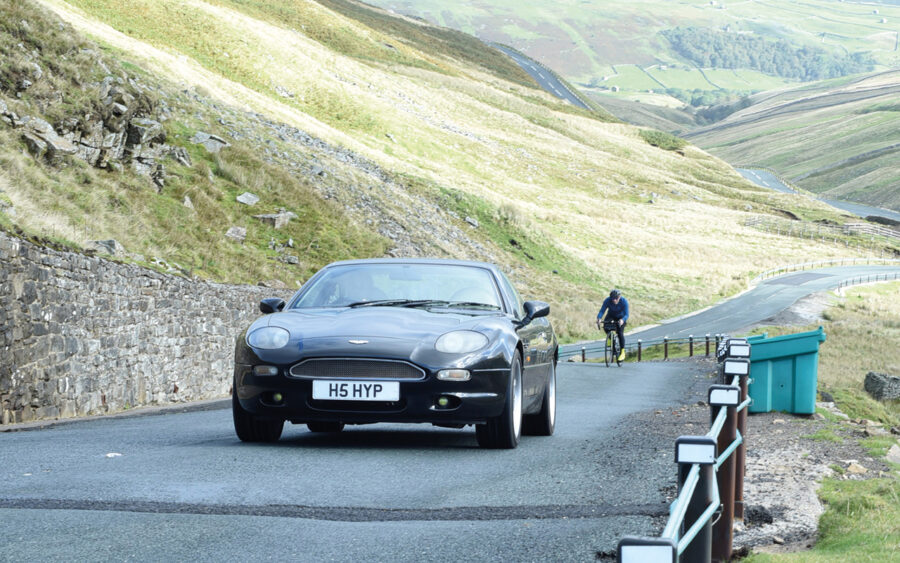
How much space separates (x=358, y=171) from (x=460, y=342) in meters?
41.8

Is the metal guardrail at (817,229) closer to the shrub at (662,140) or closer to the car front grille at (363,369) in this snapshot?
the shrub at (662,140)

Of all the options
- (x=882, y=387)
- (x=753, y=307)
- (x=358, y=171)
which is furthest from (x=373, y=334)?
(x=753, y=307)

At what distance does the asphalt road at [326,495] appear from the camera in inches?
207

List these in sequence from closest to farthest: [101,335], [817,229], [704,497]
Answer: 1. [704,497]
2. [101,335]
3. [817,229]

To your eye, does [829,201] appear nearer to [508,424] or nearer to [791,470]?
[791,470]

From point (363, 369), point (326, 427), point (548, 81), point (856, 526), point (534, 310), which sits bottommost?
point (326, 427)

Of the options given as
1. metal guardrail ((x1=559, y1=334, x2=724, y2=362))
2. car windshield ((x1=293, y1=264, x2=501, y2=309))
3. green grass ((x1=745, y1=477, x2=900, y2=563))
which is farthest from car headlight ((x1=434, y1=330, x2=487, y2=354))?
metal guardrail ((x1=559, y1=334, x2=724, y2=362))

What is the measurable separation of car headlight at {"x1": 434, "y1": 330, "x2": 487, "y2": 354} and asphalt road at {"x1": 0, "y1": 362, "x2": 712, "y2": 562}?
2.83ft

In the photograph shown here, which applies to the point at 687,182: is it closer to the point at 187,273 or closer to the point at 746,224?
the point at 746,224

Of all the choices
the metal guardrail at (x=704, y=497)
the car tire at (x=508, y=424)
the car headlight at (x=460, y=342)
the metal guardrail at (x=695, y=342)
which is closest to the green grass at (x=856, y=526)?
the metal guardrail at (x=704, y=497)

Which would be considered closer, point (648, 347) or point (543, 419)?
point (543, 419)

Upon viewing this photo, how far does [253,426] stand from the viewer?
9.11m

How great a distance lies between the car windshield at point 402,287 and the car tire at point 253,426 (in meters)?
1.11

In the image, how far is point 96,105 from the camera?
2533 cm
